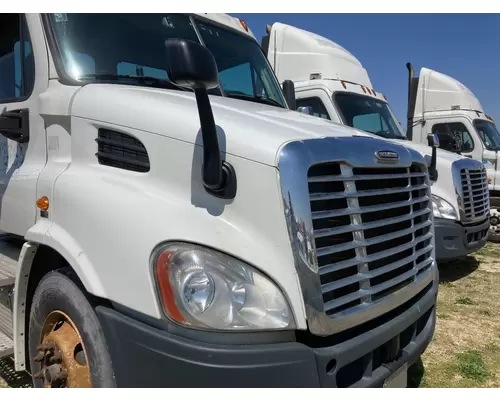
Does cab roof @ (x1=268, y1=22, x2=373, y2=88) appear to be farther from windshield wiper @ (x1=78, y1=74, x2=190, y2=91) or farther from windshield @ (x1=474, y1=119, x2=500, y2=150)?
windshield wiper @ (x1=78, y1=74, x2=190, y2=91)

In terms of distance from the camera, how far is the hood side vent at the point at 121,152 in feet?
7.63

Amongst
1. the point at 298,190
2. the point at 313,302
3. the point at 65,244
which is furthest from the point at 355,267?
the point at 65,244

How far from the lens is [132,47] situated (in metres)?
3.03

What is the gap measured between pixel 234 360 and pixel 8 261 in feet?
7.11

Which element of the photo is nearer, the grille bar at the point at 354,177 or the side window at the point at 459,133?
the grille bar at the point at 354,177

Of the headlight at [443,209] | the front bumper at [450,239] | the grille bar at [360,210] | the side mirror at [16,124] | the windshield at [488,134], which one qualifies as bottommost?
the front bumper at [450,239]

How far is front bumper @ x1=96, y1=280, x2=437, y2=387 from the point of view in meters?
1.88

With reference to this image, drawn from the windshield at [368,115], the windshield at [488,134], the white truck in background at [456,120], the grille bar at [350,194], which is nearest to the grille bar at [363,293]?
the grille bar at [350,194]

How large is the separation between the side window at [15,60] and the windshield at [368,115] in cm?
491

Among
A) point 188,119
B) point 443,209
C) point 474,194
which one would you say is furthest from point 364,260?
point 474,194

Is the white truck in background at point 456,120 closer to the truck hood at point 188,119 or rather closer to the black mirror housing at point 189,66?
the truck hood at point 188,119

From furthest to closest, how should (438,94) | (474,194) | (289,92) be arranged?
1. (438,94)
2. (474,194)
3. (289,92)

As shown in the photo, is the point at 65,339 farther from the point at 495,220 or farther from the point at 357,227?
the point at 495,220

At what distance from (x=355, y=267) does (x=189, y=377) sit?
0.91 metres
